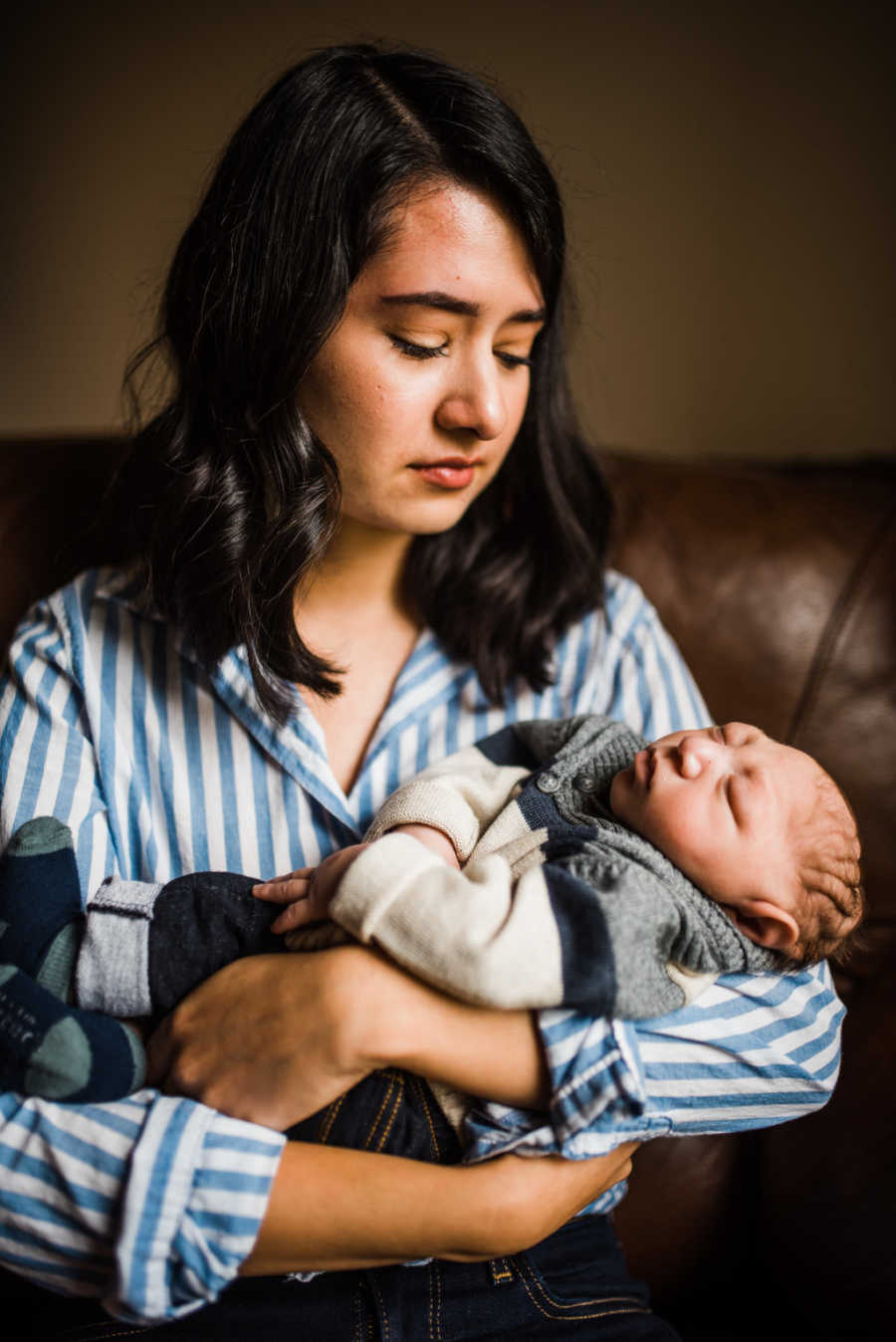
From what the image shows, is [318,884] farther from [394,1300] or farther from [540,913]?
[394,1300]

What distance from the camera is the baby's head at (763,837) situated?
3.28 ft

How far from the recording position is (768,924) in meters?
1.02

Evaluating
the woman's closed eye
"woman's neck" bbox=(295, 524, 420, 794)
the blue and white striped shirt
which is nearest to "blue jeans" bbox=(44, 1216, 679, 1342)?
the blue and white striped shirt

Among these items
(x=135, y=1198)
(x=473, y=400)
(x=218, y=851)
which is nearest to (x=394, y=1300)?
(x=135, y=1198)

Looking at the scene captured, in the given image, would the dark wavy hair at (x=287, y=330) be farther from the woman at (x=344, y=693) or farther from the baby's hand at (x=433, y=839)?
the baby's hand at (x=433, y=839)

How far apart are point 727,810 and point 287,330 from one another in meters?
0.76

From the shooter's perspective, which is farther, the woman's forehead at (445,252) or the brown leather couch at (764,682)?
the brown leather couch at (764,682)

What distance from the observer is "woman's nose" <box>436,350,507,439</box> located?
3.84ft

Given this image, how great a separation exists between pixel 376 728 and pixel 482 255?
627 millimetres

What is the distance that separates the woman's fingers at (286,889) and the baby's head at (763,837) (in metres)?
0.36

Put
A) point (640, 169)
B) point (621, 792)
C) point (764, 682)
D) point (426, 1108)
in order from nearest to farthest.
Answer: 1. point (426, 1108)
2. point (621, 792)
3. point (764, 682)
4. point (640, 169)

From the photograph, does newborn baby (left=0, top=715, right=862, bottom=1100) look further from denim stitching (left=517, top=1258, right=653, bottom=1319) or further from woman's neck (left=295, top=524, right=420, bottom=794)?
denim stitching (left=517, top=1258, right=653, bottom=1319)

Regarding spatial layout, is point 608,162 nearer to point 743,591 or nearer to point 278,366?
point 743,591

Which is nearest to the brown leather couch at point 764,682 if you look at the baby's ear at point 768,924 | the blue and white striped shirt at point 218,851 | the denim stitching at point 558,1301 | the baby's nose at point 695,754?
the blue and white striped shirt at point 218,851
